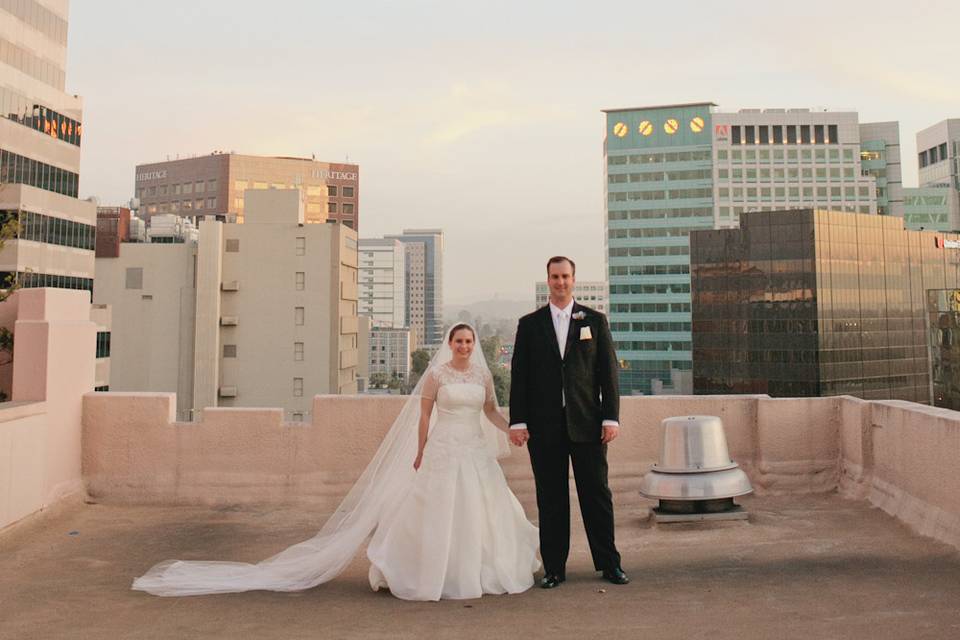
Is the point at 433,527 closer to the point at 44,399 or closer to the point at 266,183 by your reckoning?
the point at 44,399

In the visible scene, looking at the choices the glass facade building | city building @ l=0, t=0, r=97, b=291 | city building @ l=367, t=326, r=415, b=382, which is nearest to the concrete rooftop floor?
city building @ l=0, t=0, r=97, b=291

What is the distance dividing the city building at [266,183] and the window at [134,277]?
6597 cm

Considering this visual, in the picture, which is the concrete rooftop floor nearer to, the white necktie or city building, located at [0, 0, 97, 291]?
the white necktie

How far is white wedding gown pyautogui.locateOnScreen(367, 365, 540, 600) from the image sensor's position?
461cm

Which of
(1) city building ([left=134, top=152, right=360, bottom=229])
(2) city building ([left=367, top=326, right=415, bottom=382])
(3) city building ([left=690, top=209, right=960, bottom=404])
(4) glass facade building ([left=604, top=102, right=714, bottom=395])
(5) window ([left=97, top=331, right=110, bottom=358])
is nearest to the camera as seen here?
(5) window ([left=97, top=331, right=110, bottom=358])

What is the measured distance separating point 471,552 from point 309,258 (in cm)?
5945

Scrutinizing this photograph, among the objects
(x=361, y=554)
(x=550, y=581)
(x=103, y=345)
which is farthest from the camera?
(x=103, y=345)

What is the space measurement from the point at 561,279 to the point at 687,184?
139 m

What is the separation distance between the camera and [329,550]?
16.4 feet

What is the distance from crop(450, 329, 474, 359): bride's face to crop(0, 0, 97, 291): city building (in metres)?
54.1

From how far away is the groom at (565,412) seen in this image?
4.82m

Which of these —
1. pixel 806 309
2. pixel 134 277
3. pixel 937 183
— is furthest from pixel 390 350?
pixel 937 183

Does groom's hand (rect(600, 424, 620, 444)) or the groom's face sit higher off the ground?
the groom's face

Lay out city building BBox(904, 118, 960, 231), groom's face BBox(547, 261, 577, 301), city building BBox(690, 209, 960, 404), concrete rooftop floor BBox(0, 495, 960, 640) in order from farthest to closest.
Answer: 1. city building BBox(904, 118, 960, 231)
2. city building BBox(690, 209, 960, 404)
3. groom's face BBox(547, 261, 577, 301)
4. concrete rooftop floor BBox(0, 495, 960, 640)
